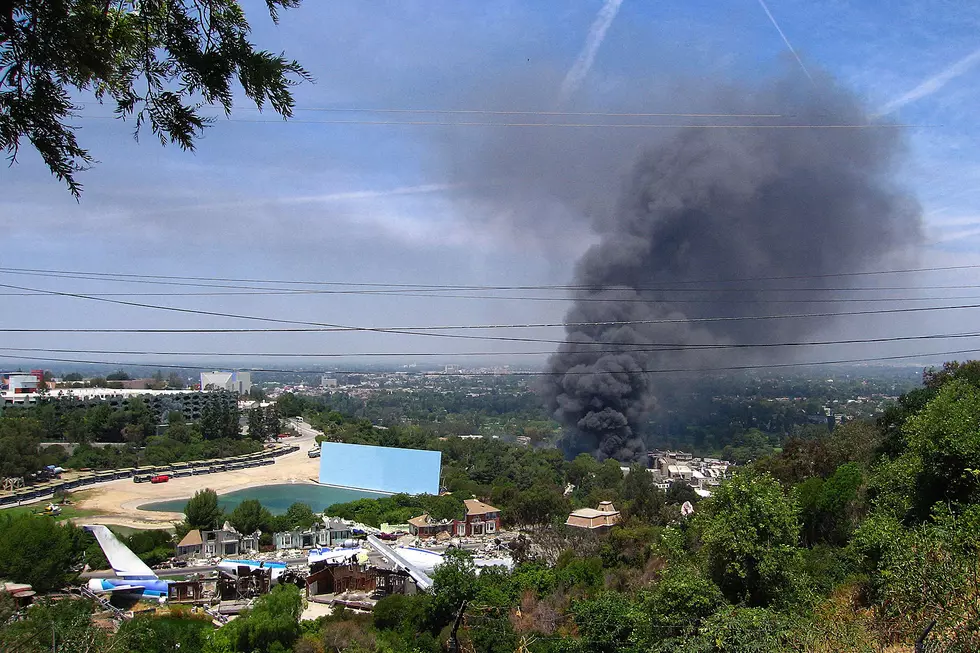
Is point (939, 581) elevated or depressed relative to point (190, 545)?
elevated

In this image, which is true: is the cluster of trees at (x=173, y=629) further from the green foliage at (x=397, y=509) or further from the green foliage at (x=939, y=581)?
the green foliage at (x=397, y=509)

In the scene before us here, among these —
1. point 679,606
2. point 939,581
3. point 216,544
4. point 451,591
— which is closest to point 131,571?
point 216,544

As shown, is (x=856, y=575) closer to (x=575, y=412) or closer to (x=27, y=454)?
(x=575, y=412)

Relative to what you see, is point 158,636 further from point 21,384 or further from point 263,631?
point 21,384

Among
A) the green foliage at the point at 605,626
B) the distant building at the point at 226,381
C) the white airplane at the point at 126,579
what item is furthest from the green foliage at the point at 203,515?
the distant building at the point at 226,381

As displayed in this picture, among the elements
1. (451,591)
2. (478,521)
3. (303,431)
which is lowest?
(303,431)

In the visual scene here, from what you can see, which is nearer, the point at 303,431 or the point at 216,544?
the point at 216,544
